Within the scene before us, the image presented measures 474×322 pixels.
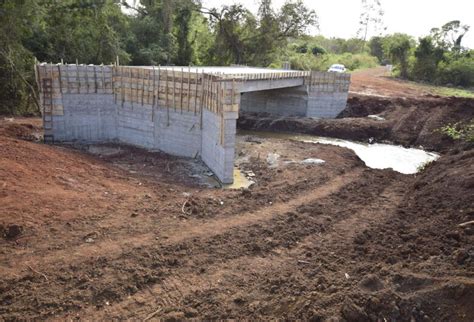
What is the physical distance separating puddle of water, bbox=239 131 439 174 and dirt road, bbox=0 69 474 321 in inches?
98.2

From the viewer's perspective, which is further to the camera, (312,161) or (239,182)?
(312,161)

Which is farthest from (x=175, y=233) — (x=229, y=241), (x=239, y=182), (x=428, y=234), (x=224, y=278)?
(x=428, y=234)

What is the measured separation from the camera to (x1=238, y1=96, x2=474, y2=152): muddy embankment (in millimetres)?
21016

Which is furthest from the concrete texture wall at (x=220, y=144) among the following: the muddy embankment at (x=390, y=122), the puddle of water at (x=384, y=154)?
the muddy embankment at (x=390, y=122)

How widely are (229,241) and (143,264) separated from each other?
6.62 feet

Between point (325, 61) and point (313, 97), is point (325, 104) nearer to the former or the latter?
point (313, 97)

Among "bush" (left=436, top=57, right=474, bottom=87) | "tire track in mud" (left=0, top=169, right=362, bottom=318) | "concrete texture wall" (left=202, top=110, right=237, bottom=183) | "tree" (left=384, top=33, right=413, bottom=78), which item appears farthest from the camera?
"tree" (left=384, top=33, right=413, bottom=78)

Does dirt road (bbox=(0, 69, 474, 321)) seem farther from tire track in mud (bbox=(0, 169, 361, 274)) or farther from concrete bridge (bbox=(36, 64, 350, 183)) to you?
concrete bridge (bbox=(36, 64, 350, 183))

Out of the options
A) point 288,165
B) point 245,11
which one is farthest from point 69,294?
point 245,11

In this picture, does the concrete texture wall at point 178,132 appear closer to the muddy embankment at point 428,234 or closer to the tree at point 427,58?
the muddy embankment at point 428,234

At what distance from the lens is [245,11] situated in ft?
110

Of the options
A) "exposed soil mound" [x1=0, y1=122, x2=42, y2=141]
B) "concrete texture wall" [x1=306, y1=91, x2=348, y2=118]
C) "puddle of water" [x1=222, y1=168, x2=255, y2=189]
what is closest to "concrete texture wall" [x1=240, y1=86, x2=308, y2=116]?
"concrete texture wall" [x1=306, y1=91, x2=348, y2=118]

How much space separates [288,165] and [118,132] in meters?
7.73

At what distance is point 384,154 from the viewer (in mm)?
19469
